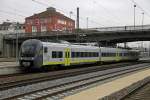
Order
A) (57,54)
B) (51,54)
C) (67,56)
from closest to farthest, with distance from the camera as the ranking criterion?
1. (51,54)
2. (57,54)
3. (67,56)

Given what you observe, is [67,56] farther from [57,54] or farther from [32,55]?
[32,55]

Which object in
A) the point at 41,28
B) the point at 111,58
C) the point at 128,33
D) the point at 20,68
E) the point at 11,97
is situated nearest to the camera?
the point at 11,97

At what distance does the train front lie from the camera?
30203 millimetres

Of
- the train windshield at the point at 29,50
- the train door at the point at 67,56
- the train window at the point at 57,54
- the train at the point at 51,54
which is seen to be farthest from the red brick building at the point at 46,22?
the train windshield at the point at 29,50

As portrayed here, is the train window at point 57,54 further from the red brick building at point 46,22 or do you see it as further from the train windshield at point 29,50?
the red brick building at point 46,22

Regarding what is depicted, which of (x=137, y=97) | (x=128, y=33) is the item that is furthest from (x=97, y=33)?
(x=137, y=97)

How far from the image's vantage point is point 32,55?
30547 millimetres

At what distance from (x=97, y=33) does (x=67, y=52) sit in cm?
3372

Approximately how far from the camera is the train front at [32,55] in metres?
30.2

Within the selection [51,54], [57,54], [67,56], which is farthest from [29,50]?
[67,56]

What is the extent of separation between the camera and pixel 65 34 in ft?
240

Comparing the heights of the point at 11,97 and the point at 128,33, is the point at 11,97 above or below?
below

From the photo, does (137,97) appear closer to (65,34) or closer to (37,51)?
(37,51)

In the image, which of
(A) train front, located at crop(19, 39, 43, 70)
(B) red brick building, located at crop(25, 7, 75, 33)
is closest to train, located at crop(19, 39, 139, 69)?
(A) train front, located at crop(19, 39, 43, 70)
